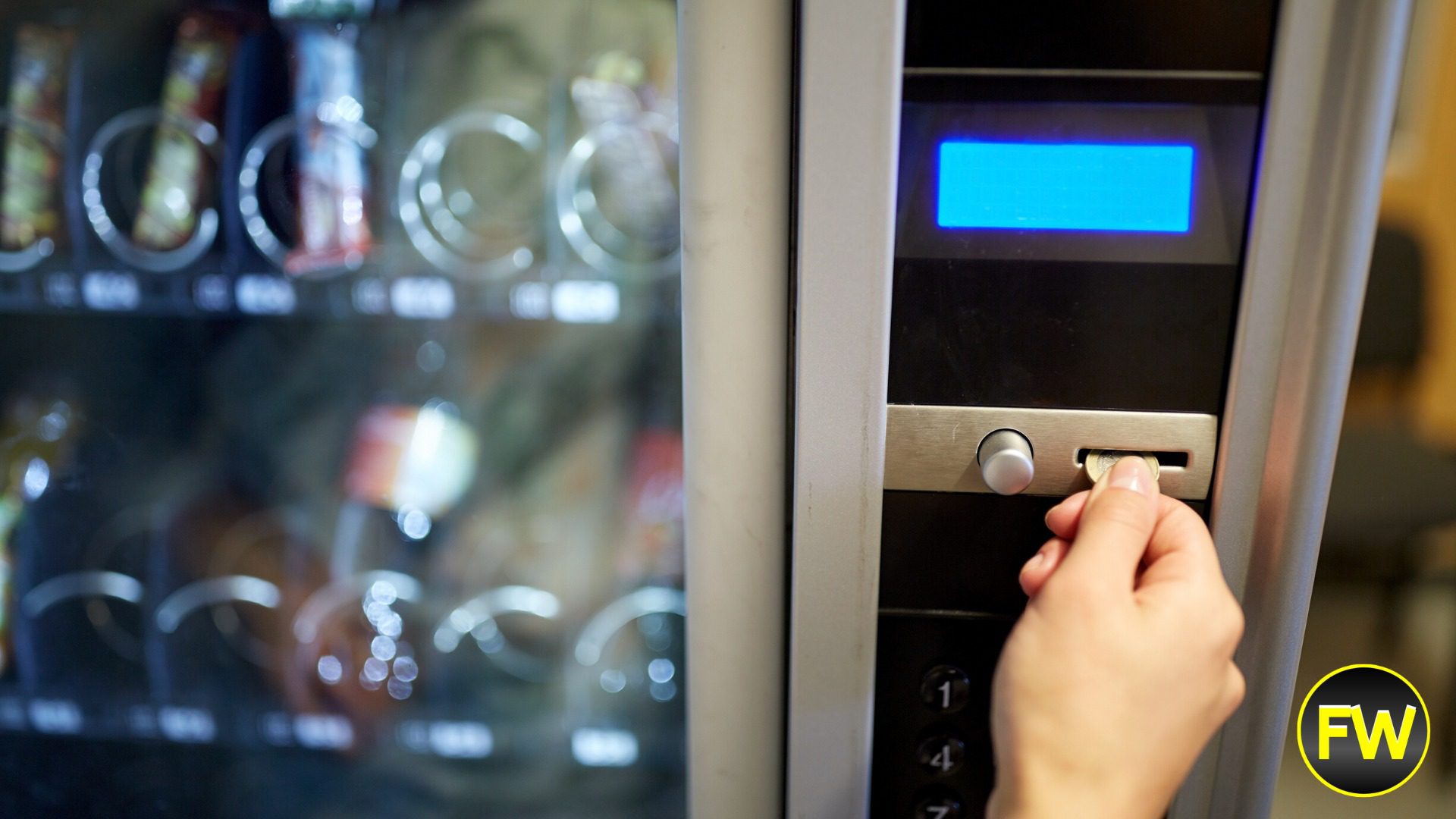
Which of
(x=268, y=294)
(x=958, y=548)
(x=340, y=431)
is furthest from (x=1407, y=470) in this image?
(x=340, y=431)

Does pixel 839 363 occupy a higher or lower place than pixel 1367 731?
higher

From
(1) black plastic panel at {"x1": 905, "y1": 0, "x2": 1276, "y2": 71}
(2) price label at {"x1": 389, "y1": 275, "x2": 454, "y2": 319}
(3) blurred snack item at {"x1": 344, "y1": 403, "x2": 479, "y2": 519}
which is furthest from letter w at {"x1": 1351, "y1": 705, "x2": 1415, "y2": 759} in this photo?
(3) blurred snack item at {"x1": 344, "y1": 403, "x2": 479, "y2": 519}

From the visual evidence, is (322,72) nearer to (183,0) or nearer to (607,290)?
(183,0)

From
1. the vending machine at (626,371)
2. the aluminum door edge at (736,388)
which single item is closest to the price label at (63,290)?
the vending machine at (626,371)

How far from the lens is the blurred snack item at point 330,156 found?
85 cm

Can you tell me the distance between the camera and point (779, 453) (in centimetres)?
49

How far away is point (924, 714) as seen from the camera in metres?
0.51

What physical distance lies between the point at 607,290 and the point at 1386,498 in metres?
0.53

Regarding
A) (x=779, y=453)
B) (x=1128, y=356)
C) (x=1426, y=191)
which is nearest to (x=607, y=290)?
(x=779, y=453)

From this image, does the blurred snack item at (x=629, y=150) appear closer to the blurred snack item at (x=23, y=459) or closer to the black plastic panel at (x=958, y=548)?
the black plastic panel at (x=958, y=548)

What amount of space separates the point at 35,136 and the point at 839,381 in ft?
2.93

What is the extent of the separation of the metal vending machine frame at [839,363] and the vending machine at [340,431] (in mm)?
342

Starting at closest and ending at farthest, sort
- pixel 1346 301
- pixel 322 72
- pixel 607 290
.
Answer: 1. pixel 1346 301
2. pixel 607 290
3. pixel 322 72

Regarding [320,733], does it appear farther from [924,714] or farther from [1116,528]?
[1116,528]
